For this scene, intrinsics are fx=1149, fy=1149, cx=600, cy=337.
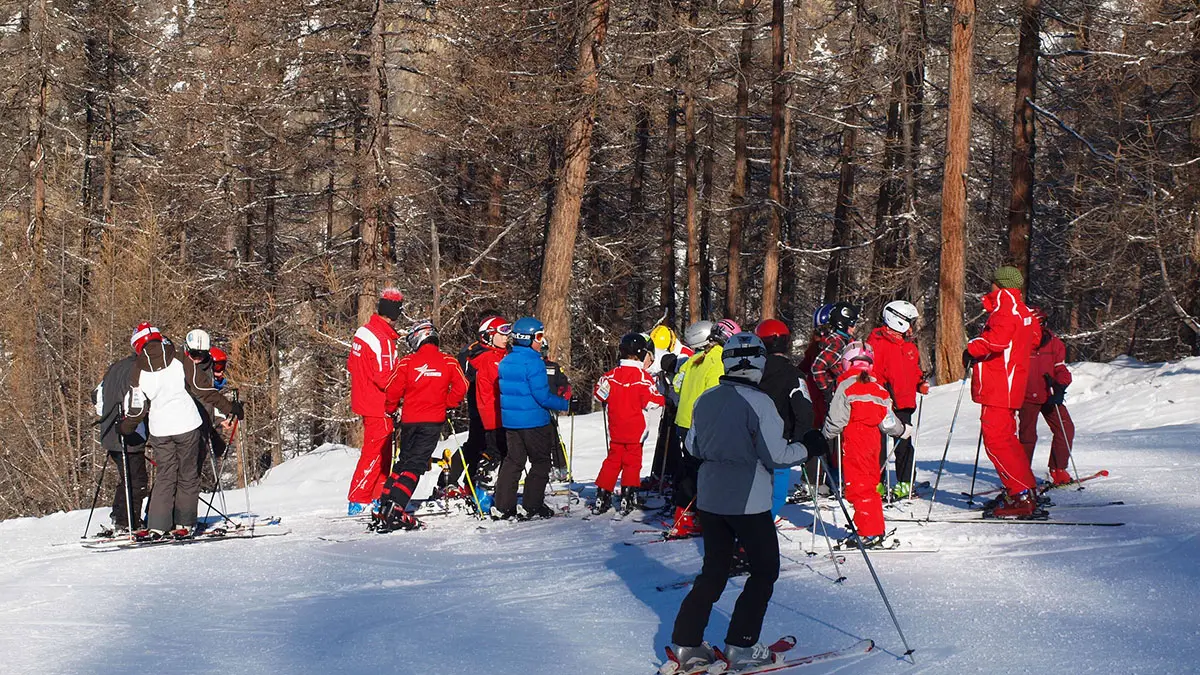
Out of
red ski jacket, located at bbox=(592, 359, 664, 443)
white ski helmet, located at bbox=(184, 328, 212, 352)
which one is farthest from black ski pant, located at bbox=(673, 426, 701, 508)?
white ski helmet, located at bbox=(184, 328, 212, 352)

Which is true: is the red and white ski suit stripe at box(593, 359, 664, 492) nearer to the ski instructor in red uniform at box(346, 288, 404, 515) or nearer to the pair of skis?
the ski instructor in red uniform at box(346, 288, 404, 515)

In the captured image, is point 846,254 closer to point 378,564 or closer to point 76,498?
point 76,498

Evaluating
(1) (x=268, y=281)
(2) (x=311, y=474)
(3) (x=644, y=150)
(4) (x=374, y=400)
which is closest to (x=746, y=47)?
(3) (x=644, y=150)

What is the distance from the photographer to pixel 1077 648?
5.96 metres

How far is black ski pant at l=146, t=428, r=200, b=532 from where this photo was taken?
1025 centimetres

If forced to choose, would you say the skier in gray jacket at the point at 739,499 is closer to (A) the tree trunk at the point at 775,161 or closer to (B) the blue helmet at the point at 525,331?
(B) the blue helmet at the point at 525,331

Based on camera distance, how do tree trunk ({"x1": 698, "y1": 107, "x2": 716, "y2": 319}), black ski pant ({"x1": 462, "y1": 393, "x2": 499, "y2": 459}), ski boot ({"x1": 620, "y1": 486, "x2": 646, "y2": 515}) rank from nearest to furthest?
ski boot ({"x1": 620, "y1": 486, "x2": 646, "y2": 515}), black ski pant ({"x1": 462, "y1": 393, "x2": 499, "y2": 459}), tree trunk ({"x1": 698, "y1": 107, "x2": 716, "y2": 319})

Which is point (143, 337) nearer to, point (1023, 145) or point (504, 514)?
point (504, 514)

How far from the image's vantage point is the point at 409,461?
10711 millimetres

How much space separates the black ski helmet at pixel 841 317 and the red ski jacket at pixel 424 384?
3.51 meters

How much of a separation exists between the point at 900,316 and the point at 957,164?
10.4 metres

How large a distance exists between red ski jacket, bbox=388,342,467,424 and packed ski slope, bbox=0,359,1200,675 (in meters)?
1.10

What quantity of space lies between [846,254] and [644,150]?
23.3 ft

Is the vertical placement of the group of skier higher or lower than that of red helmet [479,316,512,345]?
lower
